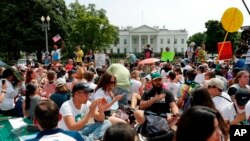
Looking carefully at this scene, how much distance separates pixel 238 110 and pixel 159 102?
1480mm

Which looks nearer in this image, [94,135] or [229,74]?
[94,135]

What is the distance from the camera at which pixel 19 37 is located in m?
51.1

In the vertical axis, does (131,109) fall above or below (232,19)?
below

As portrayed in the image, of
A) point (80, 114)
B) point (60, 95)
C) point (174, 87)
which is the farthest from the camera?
point (174, 87)

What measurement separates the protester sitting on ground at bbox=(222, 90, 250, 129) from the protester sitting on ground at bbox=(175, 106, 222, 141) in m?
2.88

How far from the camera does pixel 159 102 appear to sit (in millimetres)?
6766

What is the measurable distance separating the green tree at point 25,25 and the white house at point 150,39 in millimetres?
84732

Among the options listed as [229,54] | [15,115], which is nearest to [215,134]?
[15,115]

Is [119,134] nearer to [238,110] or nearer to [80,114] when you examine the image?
[80,114]

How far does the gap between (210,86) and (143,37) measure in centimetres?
13639

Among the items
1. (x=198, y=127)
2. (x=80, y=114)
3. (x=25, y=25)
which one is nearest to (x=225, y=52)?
(x=80, y=114)

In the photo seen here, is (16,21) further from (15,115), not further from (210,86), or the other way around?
(210,86)

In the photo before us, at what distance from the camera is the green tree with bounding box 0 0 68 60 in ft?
165

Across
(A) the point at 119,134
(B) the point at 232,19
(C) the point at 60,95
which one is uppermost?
(B) the point at 232,19
